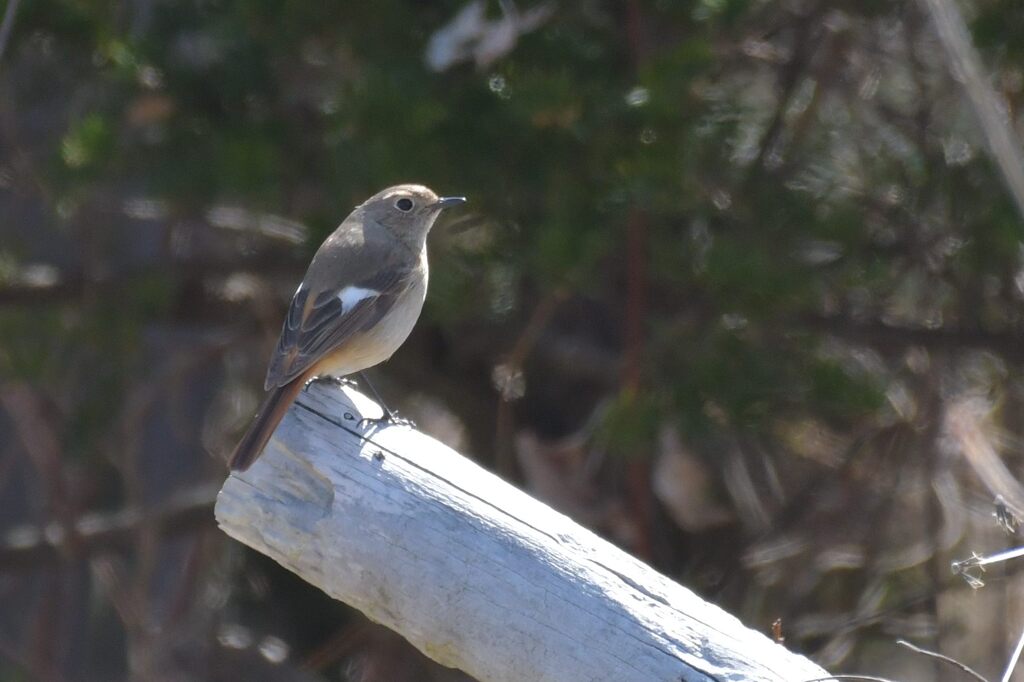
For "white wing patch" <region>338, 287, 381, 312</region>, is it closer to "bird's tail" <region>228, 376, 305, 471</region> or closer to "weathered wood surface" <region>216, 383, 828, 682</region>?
"bird's tail" <region>228, 376, 305, 471</region>

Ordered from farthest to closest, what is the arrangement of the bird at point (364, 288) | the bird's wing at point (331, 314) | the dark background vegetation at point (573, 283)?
the dark background vegetation at point (573, 283)
the bird at point (364, 288)
the bird's wing at point (331, 314)

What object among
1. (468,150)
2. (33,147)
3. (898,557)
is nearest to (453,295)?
(468,150)

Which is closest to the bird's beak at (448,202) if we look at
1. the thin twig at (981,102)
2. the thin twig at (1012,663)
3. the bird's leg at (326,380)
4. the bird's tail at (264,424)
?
the bird's leg at (326,380)

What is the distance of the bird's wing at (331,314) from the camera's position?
423 cm

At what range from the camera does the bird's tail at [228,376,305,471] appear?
3119 mm

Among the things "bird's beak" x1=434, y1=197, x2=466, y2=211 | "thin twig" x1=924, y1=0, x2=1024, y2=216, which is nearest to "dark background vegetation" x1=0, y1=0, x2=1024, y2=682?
"bird's beak" x1=434, y1=197, x2=466, y2=211

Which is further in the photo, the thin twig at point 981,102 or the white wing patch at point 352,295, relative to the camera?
the white wing patch at point 352,295

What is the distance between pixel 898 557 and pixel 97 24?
436 centimetres

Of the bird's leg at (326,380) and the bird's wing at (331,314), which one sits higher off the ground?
the bird's wing at (331,314)

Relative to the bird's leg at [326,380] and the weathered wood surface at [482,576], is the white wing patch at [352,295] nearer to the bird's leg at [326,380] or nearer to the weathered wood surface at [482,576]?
the bird's leg at [326,380]

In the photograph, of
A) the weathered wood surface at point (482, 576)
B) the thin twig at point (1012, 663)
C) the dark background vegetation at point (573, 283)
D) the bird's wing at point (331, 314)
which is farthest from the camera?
the dark background vegetation at point (573, 283)

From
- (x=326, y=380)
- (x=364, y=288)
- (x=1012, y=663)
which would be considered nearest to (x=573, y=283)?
(x=364, y=288)

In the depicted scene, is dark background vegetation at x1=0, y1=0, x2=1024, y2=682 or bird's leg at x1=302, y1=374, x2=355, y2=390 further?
dark background vegetation at x1=0, y1=0, x2=1024, y2=682

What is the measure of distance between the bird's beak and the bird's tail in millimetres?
913
